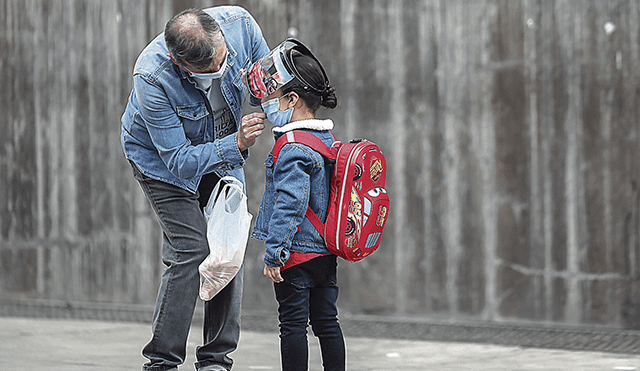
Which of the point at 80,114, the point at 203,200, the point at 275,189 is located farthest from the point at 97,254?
the point at 275,189

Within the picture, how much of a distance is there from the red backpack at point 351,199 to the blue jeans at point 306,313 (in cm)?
13

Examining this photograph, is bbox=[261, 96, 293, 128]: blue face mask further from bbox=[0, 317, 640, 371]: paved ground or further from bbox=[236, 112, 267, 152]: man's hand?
bbox=[0, 317, 640, 371]: paved ground

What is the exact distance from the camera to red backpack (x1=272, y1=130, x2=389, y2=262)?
3.35 m

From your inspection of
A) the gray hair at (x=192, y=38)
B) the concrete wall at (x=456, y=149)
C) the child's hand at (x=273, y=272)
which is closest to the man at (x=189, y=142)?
the gray hair at (x=192, y=38)

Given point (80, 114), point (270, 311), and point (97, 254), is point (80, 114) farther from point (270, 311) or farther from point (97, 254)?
point (270, 311)

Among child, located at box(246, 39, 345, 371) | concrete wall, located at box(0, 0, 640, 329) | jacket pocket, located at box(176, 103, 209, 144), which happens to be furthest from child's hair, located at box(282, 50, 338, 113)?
concrete wall, located at box(0, 0, 640, 329)

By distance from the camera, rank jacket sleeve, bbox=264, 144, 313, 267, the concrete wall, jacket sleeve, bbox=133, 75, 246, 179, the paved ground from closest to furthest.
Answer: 1. jacket sleeve, bbox=264, 144, 313, 267
2. jacket sleeve, bbox=133, 75, 246, 179
3. the paved ground
4. the concrete wall

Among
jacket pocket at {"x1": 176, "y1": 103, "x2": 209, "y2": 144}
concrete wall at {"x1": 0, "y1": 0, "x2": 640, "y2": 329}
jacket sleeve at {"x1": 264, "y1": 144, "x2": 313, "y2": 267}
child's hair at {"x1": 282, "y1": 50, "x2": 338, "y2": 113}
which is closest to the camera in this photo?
jacket sleeve at {"x1": 264, "y1": 144, "x2": 313, "y2": 267}

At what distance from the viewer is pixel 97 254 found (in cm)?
623

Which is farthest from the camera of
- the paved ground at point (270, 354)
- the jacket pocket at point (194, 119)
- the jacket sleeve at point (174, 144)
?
the paved ground at point (270, 354)

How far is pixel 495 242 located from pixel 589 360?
1029 millimetres

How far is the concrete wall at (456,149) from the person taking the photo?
16.5 ft

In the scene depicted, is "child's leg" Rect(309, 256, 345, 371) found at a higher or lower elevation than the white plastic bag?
lower

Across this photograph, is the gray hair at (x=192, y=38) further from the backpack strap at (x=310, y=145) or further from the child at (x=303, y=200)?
the backpack strap at (x=310, y=145)
